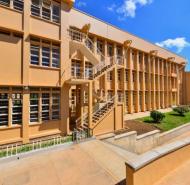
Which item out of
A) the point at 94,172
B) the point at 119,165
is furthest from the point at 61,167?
the point at 119,165

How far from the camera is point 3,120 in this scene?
1142 centimetres

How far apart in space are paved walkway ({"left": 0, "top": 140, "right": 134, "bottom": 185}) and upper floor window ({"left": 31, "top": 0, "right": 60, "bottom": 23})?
1057 centimetres

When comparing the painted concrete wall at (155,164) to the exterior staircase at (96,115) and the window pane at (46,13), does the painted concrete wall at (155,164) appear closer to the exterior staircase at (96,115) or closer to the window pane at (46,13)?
the exterior staircase at (96,115)

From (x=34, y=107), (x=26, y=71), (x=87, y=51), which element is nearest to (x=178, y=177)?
(x=34, y=107)

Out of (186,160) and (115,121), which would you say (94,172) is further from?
(115,121)

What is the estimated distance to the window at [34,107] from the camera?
12.6 meters

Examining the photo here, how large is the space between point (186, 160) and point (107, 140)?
607 centimetres

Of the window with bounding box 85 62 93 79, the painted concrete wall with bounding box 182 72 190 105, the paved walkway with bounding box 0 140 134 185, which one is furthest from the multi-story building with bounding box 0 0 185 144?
the painted concrete wall with bounding box 182 72 190 105

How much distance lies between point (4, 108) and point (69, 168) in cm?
653

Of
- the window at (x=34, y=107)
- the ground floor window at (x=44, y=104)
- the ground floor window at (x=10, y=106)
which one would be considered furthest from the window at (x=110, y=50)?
the ground floor window at (x=10, y=106)

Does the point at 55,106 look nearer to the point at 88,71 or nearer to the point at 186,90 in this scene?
the point at 88,71

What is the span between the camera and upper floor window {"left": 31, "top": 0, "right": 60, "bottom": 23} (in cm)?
1302

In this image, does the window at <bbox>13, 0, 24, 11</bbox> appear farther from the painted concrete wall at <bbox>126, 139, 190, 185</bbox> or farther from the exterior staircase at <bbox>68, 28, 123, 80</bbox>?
the painted concrete wall at <bbox>126, 139, 190, 185</bbox>

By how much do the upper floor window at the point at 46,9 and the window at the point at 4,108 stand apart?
6855mm
